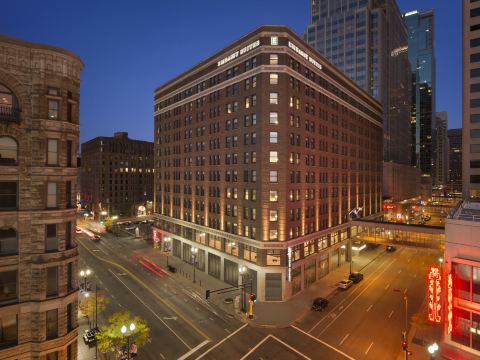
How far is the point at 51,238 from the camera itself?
21734 mm

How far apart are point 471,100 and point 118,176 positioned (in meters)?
118

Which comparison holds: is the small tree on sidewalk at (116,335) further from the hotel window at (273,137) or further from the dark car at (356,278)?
the dark car at (356,278)

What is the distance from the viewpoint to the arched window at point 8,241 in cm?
2033

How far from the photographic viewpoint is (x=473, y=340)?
25547mm

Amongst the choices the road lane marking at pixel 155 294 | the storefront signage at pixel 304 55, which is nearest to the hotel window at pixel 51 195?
the road lane marking at pixel 155 294

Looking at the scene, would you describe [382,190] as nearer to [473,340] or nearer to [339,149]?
[339,149]

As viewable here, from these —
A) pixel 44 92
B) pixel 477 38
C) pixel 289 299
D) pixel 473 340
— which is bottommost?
pixel 289 299

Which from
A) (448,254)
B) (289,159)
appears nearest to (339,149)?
(289,159)

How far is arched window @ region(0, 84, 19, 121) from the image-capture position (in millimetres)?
20047

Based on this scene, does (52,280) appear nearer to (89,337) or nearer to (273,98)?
(89,337)

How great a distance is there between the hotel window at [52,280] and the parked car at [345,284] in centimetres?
4034

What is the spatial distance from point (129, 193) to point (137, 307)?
3658 inches

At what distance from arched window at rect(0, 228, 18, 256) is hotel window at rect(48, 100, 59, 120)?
28.0ft

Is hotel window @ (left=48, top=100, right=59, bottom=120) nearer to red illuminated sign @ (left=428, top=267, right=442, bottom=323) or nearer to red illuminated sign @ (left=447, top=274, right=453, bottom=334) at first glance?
red illuminated sign @ (left=447, top=274, right=453, bottom=334)
